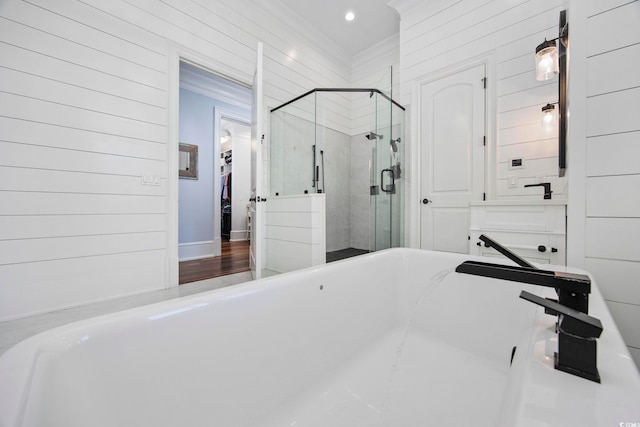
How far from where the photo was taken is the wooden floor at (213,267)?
2.74 meters

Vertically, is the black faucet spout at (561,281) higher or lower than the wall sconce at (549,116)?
lower

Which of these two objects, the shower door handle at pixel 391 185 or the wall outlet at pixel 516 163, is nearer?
the wall outlet at pixel 516 163

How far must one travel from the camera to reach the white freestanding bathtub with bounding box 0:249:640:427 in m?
0.46

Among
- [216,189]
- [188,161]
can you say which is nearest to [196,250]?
[216,189]

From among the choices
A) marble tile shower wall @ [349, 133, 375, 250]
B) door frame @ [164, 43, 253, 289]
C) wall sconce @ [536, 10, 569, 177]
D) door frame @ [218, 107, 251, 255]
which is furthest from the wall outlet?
door frame @ [218, 107, 251, 255]

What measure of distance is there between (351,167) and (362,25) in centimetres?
195

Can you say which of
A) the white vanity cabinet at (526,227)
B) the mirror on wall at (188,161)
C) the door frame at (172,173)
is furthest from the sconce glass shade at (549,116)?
the mirror on wall at (188,161)

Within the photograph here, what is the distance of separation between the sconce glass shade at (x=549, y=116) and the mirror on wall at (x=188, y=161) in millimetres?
4243

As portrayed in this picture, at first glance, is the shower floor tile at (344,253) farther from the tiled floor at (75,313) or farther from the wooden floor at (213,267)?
the tiled floor at (75,313)

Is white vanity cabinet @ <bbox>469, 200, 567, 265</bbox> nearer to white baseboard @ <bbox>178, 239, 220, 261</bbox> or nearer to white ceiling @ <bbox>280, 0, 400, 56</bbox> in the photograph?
white ceiling @ <bbox>280, 0, 400, 56</bbox>

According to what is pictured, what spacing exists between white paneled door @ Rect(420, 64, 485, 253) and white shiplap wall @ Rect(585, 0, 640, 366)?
161 cm

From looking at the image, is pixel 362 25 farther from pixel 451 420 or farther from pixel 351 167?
pixel 451 420

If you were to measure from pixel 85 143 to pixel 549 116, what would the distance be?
3.76 meters

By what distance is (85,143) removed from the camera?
6.36 feet
